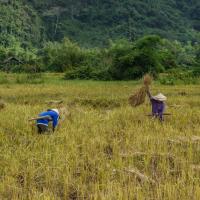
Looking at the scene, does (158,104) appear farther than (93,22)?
No

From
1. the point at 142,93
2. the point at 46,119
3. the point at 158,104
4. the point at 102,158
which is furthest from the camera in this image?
the point at 142,93

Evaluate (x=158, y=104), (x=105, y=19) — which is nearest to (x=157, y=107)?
(x=158, y=104)

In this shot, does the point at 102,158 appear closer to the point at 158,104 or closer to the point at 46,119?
the point at 46,119

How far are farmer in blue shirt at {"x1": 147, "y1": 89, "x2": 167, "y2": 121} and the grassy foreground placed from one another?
0.53 ft

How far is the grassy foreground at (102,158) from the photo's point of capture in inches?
133

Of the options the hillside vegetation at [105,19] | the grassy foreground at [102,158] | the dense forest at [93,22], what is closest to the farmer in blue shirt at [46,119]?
the grassy foreground at [102,158]

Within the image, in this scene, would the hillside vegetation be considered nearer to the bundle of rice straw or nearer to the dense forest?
the dense forest

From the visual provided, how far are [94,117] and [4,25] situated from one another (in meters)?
44.9

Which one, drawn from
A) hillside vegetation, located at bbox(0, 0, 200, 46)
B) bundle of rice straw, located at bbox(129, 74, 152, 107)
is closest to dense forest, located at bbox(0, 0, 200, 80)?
hillside vegetation, located at bbox(0, 0, 200, 46)

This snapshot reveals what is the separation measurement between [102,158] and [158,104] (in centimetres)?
240

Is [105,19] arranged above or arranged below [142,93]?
below

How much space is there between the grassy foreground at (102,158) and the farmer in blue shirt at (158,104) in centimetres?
16

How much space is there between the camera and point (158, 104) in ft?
21.2

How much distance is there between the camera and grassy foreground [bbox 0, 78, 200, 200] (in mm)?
3377
